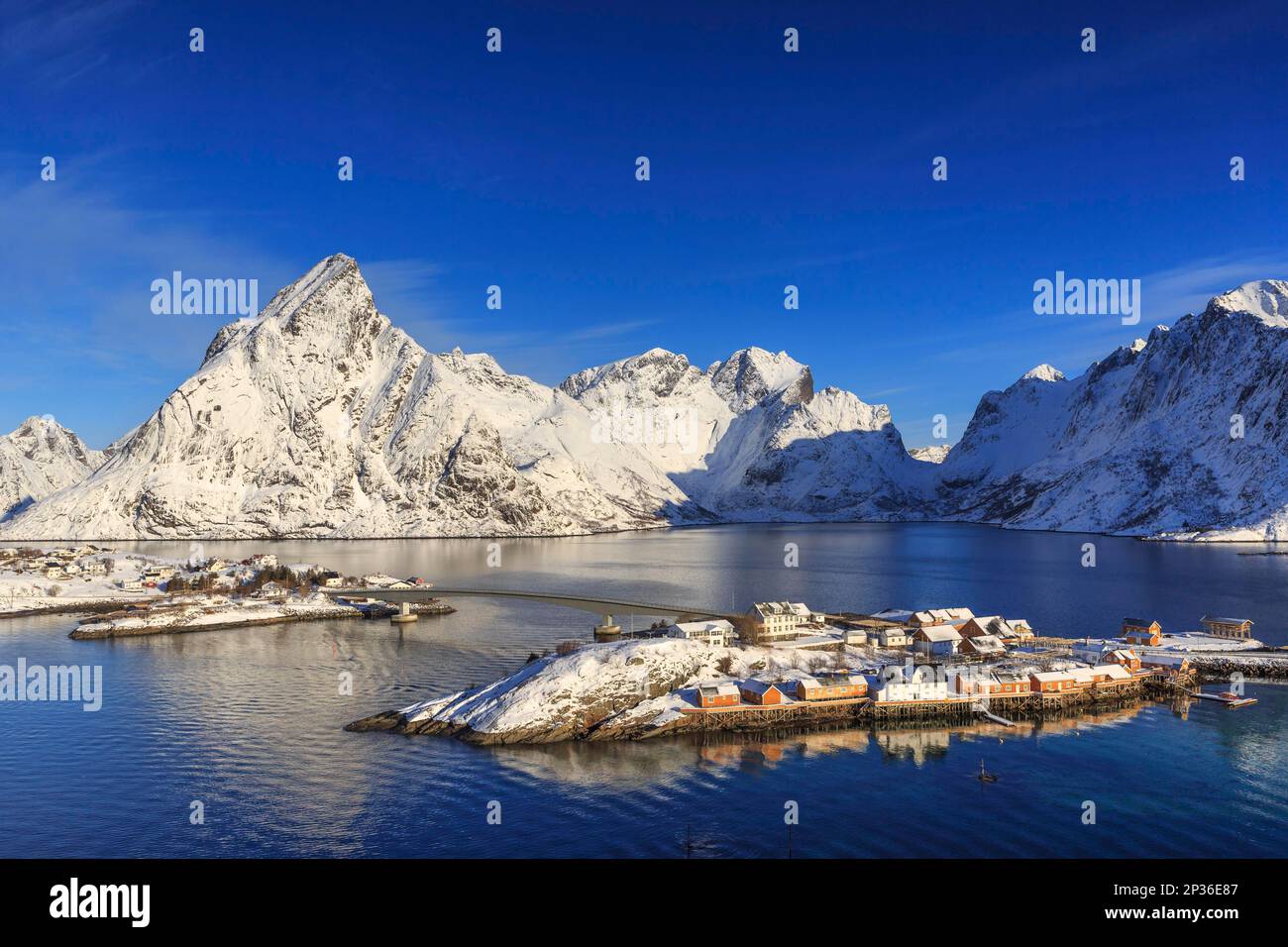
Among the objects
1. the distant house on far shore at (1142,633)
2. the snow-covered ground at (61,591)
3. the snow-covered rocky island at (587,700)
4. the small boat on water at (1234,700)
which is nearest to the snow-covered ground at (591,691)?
the snow-covered rocky island at (587,700)

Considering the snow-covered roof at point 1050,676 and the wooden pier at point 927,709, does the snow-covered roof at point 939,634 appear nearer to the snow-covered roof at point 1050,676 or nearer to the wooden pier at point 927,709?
the snow-covered roof at point 1050,676

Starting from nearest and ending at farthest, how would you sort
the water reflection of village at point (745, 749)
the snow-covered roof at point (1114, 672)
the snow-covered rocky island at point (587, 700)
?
the water reflection of village at point (745, 749) → the snow-covered rocky island at point (587, 700) → the snow-covered roof at point (1114, 672)

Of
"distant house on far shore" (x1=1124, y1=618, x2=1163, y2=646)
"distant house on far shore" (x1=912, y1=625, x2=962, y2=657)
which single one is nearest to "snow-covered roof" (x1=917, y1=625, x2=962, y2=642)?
"distant house on far shore" (x1=912, y1=625, x2=962, y2=657)

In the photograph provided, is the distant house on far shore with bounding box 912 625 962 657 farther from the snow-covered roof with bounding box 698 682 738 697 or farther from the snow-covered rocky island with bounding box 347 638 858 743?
the snow-covered roof with bounding box 698 682 738 697

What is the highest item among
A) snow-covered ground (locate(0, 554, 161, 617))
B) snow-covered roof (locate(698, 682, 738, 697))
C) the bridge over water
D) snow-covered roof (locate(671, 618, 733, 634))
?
snow-covered ground (locate(0, 554, 161, 617))

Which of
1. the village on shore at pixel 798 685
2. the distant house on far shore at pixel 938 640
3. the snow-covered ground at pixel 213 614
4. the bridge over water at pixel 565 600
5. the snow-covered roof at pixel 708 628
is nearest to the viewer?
the village on shore at pixel 798 685

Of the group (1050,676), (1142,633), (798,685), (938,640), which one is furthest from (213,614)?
(1142,633)

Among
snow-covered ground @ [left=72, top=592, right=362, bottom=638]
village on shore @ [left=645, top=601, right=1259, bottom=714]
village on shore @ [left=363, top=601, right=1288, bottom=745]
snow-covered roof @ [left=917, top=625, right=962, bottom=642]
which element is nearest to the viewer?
village on shore @ [left=363, top=601, right=1288, bottom=745]
